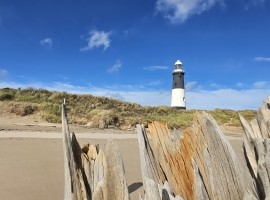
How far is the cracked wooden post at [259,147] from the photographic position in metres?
3.51

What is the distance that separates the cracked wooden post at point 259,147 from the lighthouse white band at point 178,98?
36495 millimetres

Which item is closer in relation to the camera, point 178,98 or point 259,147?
point 259,147

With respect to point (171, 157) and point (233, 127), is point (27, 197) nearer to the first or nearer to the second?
point (171, 157)

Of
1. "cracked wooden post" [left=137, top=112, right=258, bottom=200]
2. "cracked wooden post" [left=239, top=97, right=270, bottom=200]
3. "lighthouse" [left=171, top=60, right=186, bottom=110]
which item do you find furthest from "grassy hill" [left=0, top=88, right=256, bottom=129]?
"lighthouse" [left=171, top=60, right=186, bottom=110]

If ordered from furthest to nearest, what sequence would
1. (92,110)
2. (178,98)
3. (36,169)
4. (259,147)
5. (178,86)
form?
(178,86), (178,98), (92,110), (36,169), (259,147)

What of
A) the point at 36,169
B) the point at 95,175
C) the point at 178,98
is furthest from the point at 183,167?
the point at 178,98

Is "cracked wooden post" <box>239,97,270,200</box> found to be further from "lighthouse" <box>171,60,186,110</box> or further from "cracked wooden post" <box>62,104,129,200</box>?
"lighthouse" <box>171,60,186,110</box>

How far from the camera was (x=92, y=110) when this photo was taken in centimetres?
2152

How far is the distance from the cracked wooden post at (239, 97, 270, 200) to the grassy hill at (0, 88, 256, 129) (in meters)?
14.1

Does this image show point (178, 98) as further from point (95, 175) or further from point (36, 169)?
point (95, 175)

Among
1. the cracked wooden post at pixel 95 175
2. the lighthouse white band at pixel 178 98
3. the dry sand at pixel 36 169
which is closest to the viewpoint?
the cracked wooden post at pixel 95 175

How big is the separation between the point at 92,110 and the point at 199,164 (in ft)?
59.5

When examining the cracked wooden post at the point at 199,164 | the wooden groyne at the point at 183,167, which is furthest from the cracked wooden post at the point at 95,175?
the cracked wooden post at the point at 199,164

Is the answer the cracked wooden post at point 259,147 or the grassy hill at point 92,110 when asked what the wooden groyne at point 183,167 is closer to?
the cracked wooden post at point 259,147
